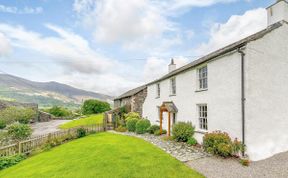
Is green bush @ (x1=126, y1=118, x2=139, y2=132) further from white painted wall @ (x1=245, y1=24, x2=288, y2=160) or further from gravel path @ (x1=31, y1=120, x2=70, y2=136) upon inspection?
white painted wall @ (x1=245, y1=24, x2=288, y2=160)

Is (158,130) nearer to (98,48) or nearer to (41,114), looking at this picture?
(98,48)

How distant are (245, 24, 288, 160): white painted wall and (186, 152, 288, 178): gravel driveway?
0.64 metres

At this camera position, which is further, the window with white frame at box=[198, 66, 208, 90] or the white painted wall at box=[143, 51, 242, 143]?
the window with white frame at box=[198, 66, 208, 90]

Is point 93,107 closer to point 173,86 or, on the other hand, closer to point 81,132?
point 81,132

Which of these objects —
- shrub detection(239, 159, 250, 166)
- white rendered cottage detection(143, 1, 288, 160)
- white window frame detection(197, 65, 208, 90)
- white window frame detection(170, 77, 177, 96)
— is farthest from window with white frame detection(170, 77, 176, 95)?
shrub detection(239, 159, 250, 166)

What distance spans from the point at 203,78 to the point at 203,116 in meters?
2.72

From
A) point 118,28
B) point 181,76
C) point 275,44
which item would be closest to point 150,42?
point 118,28

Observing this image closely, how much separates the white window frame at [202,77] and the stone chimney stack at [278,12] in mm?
4869

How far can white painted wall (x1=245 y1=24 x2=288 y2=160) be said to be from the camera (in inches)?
395

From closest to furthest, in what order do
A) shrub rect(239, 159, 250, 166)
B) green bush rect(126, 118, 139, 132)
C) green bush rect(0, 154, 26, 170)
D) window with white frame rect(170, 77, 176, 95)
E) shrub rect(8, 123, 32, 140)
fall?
shrub rect(239, 159, 250, 166) → green bush rect(0, 154, 26, 170) → shrub rect(8, 123, 32, 140) → window with white frame rect(170, 77, 176, 95) → green bush rect(126, 118, 139, 132)

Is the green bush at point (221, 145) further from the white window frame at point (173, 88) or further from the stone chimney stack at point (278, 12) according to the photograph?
the stone chimney stack at point (278, 12)

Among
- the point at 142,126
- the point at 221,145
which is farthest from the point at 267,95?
the point at 142,126

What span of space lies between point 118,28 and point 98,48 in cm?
619

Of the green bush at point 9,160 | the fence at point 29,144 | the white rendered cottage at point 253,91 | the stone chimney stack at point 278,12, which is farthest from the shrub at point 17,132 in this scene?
the stone chimney stack at point 278,12
